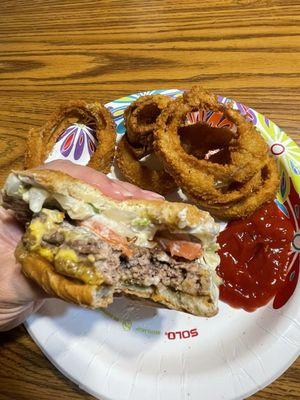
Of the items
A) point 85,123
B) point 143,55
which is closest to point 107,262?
point 85,123

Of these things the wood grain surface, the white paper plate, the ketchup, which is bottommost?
the white paper plate

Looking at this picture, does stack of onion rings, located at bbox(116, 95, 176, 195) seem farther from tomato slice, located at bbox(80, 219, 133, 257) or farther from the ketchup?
tomato slice, located at bbox(80, 219, 133, 257)

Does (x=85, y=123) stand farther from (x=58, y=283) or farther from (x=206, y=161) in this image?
(x=58, y=283)

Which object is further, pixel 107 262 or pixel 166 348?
pixel 166 348

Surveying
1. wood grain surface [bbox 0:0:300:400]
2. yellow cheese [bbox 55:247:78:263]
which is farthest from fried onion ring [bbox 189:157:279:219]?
yellow cheese [bbox 55:247:78:263]

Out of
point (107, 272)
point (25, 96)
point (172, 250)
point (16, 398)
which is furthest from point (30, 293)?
point (25, 96)

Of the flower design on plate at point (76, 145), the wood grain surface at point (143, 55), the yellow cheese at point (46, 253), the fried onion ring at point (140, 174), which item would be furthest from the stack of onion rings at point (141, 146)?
the yellow cheese at point (46, 253)
